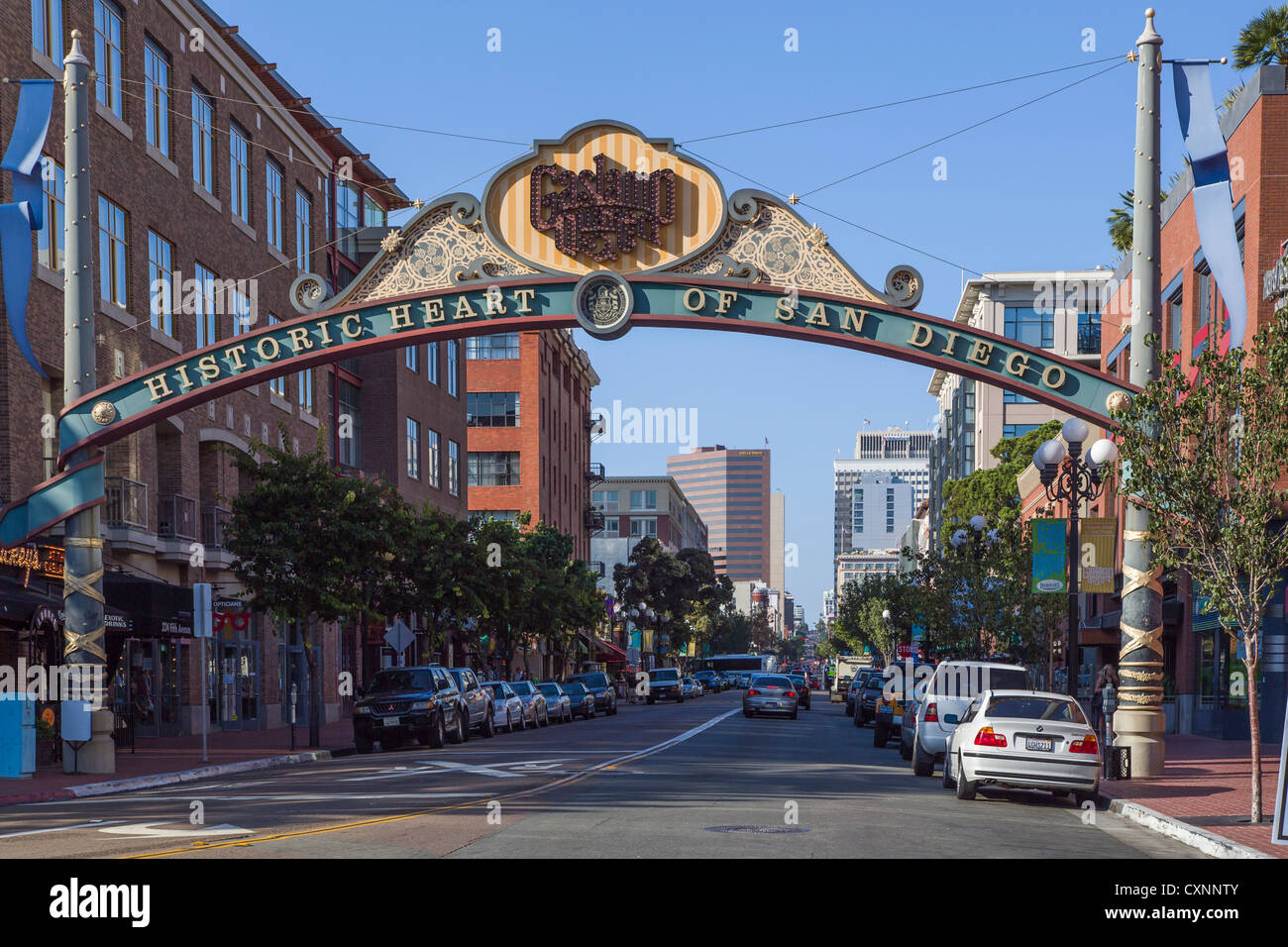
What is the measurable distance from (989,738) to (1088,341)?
8678cm

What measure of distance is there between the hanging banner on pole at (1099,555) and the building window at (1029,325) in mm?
81628

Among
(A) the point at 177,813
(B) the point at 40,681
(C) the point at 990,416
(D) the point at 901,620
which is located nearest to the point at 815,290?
(A) the point at 177,813

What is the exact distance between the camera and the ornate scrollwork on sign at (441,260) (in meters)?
25.9

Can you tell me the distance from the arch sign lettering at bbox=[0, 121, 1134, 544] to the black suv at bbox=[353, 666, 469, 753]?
29.1 feet


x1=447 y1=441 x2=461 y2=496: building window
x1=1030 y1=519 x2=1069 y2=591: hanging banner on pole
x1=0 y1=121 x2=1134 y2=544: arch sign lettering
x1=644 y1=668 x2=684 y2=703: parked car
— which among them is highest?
x1=0 y1=121 x2=1134 y2=544: arch sign lettering

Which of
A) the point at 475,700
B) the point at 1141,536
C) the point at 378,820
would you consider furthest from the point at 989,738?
the point at 475,700

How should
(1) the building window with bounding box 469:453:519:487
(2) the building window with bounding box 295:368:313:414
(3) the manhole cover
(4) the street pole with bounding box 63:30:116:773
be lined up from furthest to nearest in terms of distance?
(1) the building window with bounding box 469:453:519:487 → (2) the building window with bounding box 295:368:313:414 → (4) the street pole with bounding box 63:30:116:773 → (3) the manhole cover

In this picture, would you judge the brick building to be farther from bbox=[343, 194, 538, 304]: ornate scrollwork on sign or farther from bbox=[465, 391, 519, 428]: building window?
bbox=[465, 391, 519, 428]: building window

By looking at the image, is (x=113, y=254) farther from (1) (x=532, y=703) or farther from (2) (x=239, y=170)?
(1) (x=532, y=703)

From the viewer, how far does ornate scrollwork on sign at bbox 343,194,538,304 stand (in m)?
25.9

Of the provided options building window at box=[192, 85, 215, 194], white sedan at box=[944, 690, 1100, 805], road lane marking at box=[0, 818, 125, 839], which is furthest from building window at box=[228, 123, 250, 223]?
white sedan at box=[944, 690, 1100, 805]

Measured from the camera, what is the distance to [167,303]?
3709cm

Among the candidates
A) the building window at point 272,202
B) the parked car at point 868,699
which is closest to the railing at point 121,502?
the building window at point 272,202
